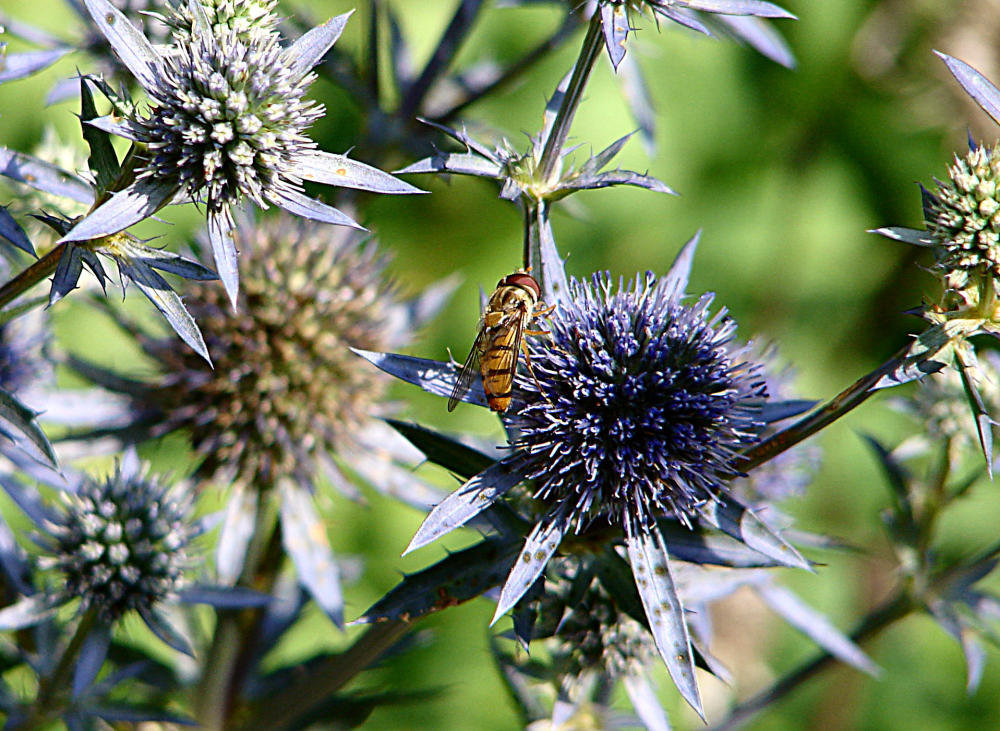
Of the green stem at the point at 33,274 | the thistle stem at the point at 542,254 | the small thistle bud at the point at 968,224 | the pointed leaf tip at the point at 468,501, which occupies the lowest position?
the pointed leaf tip at the point at 468,501

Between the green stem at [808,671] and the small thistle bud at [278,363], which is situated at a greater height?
the small thistle bud at [278,363]

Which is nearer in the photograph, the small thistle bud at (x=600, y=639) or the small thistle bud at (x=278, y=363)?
the small thistle bud at (x=600, y=639)

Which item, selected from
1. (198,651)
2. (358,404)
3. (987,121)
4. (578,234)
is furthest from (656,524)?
(987,121)

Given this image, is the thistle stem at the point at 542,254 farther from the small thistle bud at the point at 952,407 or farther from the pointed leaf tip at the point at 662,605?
the small thistle bud at the point at 952,407

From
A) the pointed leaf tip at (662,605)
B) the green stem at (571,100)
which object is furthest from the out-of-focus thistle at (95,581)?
the green stem at (571,100)

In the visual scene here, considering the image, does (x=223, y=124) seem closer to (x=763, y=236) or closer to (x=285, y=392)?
(x=285, y=392)

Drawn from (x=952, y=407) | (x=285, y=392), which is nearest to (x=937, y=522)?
(x=952, y=407)

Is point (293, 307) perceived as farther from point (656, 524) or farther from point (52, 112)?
point (52, 112)
